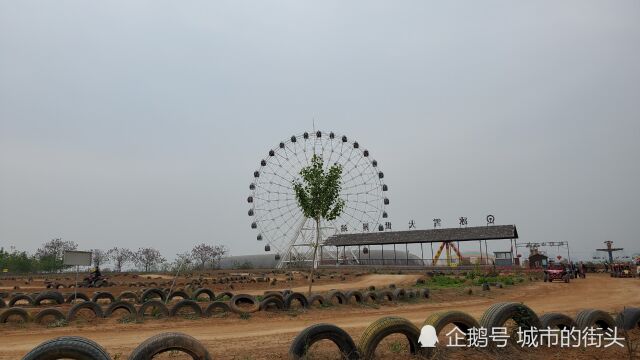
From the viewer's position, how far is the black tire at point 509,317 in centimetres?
941

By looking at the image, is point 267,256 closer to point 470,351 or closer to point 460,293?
point 460,293

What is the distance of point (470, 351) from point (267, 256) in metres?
143

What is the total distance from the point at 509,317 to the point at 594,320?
2.70 metres

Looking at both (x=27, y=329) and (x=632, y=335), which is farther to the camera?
(x=27, y=329)

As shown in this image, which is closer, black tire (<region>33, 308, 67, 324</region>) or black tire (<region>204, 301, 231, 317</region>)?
black tire (<region>33, 308, 67, 324</region>)

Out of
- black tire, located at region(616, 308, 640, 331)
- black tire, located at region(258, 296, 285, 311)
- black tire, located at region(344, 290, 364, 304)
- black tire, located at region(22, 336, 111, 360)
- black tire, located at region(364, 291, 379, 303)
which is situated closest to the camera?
black tire, located at region(22, 336, 111, 360)

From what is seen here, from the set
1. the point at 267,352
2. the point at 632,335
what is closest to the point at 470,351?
the point at 267,352

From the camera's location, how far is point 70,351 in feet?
21.1

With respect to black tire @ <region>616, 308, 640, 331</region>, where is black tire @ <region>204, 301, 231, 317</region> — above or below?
below

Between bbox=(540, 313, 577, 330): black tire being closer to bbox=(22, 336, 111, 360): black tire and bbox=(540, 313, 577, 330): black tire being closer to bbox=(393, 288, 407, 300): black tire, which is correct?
bbox=(22, 336, 111, 360): black tire

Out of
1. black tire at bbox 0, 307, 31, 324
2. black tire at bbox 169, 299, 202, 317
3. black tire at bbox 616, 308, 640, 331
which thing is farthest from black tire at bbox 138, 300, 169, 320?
black tire at bbox 616, 308, 640, 331

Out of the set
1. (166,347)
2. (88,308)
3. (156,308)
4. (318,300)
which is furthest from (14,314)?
(166,347)

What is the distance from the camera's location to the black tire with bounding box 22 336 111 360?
20.8ft

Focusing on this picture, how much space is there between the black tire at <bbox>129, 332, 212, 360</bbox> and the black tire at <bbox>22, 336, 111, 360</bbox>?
58 centimetres
